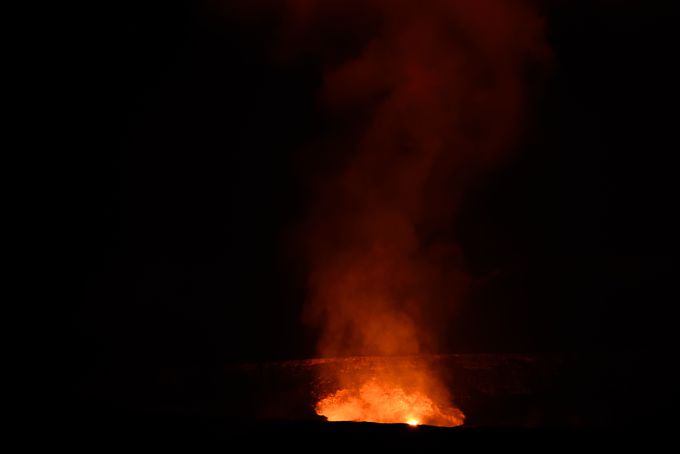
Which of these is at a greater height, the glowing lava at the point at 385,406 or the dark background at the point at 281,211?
the dark background at the point at 281,211

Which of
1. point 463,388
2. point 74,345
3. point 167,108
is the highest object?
point 167,108

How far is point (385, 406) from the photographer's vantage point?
4.58 m

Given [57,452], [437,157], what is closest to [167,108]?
[437,157]

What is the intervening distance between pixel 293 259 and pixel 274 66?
3.27 metres

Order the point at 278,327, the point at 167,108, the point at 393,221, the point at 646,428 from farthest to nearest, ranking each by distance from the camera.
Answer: the point at 167,108, the point at 393,221, the point at 278,327, the point at 646,428

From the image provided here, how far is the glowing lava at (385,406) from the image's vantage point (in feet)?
14.2

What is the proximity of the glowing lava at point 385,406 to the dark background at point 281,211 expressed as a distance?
1481 millimetres

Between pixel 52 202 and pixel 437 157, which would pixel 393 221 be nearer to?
pixel 437 157

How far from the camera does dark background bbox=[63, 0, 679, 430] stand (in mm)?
6340

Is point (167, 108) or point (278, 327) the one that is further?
point (167, 108)

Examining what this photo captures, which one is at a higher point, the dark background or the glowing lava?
the dark background

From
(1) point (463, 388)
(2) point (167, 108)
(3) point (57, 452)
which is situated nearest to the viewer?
(3) point (57, 452)

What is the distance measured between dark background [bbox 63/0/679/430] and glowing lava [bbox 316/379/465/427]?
148 cm

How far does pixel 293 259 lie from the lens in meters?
7.55
